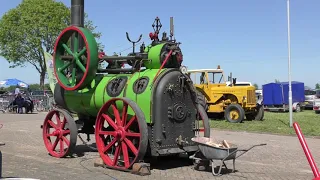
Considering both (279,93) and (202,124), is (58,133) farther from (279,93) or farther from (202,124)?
(279,93)

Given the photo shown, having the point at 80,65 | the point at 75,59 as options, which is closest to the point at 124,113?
the point at 80,65

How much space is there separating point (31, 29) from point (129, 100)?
123 ft

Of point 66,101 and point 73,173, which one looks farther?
point 66,101

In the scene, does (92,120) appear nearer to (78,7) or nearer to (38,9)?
(78,7)

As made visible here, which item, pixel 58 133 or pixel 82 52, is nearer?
pixel 82 52

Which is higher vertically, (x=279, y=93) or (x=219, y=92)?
(x=219, y=92)

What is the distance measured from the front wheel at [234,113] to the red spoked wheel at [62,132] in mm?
11211

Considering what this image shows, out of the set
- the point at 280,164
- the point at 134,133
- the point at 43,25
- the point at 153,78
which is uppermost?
the point at 43,25

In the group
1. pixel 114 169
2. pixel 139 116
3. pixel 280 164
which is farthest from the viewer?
pixel 280 164

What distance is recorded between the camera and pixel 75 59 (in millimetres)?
9453

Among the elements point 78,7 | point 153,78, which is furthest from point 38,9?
point 153,78

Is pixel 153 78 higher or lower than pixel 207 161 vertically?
higher

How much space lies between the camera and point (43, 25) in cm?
4262

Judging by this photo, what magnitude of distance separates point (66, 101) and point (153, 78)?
2.99 metres
